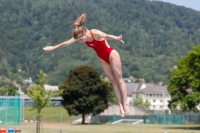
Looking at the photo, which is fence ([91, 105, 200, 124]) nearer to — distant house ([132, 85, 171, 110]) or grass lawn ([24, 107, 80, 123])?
grass lawn ([24, 107, 80, 123])

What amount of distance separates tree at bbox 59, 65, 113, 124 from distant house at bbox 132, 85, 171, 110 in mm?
102603

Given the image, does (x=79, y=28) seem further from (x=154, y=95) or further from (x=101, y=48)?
(x=154, y=95)

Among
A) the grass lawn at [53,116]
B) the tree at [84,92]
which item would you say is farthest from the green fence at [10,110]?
the grass lawn at [53,116]

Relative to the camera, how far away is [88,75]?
90562 millimetres

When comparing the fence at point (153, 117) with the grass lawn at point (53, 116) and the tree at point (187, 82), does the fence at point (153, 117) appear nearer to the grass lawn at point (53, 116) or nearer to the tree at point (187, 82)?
the tree at point (187, 82)

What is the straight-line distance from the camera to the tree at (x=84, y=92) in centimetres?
8875

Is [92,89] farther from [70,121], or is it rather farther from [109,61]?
[109,61]

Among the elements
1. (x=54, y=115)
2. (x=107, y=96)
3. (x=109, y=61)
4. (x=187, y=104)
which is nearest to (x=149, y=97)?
(x=54, y=115)

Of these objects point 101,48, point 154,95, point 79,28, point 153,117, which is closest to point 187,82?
point 153,117

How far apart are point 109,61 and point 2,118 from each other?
52.4 metres

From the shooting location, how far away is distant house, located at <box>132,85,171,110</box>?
193375 mm

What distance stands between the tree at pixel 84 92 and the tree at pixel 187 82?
12.2m

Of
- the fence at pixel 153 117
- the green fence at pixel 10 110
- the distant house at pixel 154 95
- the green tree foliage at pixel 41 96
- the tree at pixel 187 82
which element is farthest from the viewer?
the distant house at pixel 154 95

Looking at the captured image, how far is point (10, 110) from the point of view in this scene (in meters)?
62.5
